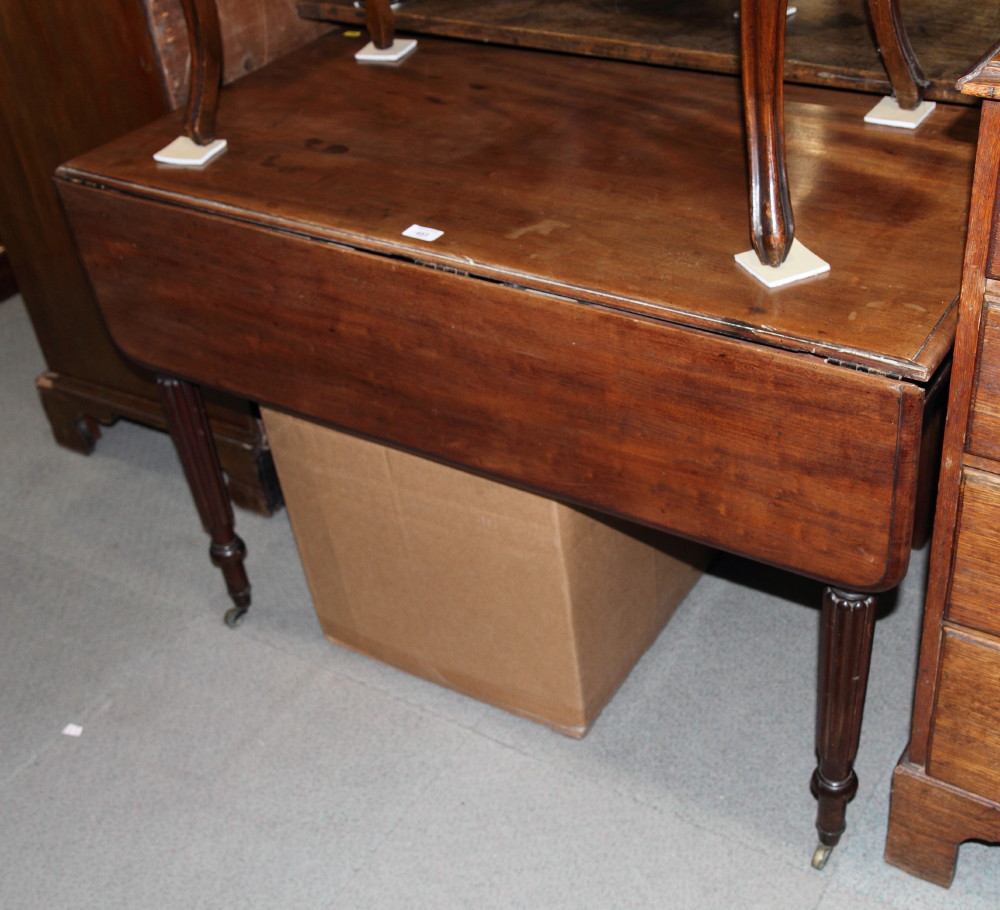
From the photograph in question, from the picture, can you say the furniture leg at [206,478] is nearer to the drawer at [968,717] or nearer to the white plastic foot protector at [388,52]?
the white plastic foot protector at [388,52]

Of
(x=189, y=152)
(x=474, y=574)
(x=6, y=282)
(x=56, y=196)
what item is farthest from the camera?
(x=6, y=282)

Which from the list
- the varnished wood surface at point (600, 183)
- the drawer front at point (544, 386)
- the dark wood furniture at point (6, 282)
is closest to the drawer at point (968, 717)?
the drawer front at point (544, 386)

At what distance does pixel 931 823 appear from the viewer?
4.66 ft

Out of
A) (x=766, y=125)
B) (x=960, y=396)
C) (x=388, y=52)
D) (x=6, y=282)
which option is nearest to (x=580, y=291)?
(x=766, y=125)

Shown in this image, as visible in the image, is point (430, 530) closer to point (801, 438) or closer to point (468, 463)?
point (468, 463)

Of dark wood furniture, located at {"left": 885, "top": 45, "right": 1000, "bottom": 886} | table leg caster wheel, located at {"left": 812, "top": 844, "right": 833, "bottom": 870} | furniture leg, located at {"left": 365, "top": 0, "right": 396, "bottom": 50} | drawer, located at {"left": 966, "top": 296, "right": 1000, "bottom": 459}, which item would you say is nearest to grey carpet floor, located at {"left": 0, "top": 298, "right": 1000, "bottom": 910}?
table leg caster wheel, located at {"left": 812, "top": 844, "right": 833, "bottom": 870}

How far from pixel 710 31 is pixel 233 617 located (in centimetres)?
112

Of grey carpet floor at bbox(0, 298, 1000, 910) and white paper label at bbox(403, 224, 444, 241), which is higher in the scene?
white paper label at bbox(403, 224, 444, 241)

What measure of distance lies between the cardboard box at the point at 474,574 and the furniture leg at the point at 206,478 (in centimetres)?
12

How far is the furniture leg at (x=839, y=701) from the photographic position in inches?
49.6

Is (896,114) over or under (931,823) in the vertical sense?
over

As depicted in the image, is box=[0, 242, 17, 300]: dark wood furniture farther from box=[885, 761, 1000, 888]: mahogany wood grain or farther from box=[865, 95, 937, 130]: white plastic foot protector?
box=[885, 761, 1000, 888]: mahogany wood grain

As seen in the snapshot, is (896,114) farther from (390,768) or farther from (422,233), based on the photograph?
(390,768)

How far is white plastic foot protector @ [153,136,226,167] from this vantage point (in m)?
1.52
